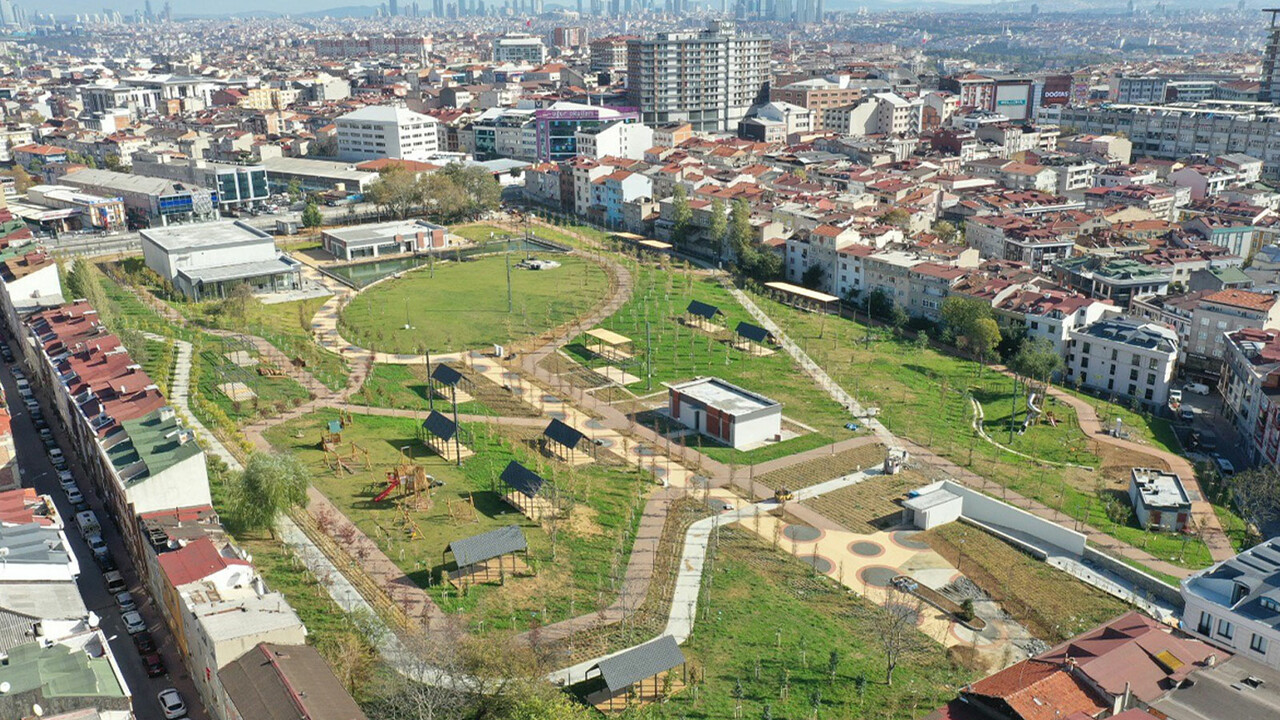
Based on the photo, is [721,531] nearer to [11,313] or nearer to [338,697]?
[338,697]

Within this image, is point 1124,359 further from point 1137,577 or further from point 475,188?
point 475,188

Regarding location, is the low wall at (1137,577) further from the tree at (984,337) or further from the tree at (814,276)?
the tree at (814,276)

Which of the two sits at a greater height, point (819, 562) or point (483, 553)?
point (483, 553)

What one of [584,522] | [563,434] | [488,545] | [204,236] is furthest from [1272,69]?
[488,545]

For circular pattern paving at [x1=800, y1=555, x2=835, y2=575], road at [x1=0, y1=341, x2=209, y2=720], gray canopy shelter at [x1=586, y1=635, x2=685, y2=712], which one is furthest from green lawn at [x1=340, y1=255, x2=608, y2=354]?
gray canopy shelter at [x1=586, y1=635, x2=685, y2=712]

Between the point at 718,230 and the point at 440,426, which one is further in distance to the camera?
the point at 718,230

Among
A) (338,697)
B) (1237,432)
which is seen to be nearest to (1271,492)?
(1237,432)
